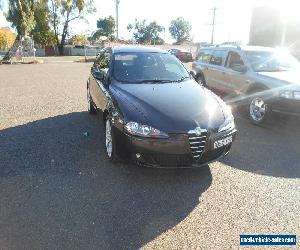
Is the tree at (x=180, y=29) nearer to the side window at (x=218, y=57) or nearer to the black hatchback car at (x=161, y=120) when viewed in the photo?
the side window at (x=218, y=57)

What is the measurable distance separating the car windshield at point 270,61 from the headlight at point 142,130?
14.4 feet

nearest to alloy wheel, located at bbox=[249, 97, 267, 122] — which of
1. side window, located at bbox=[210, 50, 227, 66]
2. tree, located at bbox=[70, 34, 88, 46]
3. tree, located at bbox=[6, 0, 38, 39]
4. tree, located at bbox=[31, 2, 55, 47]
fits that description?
side window, located at bbox=[210, 50, 227, 66]

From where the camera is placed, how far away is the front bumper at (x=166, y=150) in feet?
12.8

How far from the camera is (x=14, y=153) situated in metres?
5.11

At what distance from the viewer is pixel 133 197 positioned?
12.6 ft

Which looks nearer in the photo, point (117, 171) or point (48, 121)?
point (117, 171)

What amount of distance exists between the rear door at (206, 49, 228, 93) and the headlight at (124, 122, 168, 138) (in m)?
4.83

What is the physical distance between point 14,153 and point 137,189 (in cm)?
231

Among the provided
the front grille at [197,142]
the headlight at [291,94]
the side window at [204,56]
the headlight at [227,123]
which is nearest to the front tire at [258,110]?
the headlight at [291,94]

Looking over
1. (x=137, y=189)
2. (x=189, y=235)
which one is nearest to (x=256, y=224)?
(x=189, y=235)

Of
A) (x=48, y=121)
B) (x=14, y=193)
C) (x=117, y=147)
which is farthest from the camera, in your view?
(x=48, y=121)

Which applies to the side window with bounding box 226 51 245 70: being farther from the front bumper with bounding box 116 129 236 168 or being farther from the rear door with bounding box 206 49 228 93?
the front bumper with bounding box 116 129 236 168

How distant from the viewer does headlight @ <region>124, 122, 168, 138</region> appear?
3.93m

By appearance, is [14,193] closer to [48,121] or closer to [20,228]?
[20,228]
